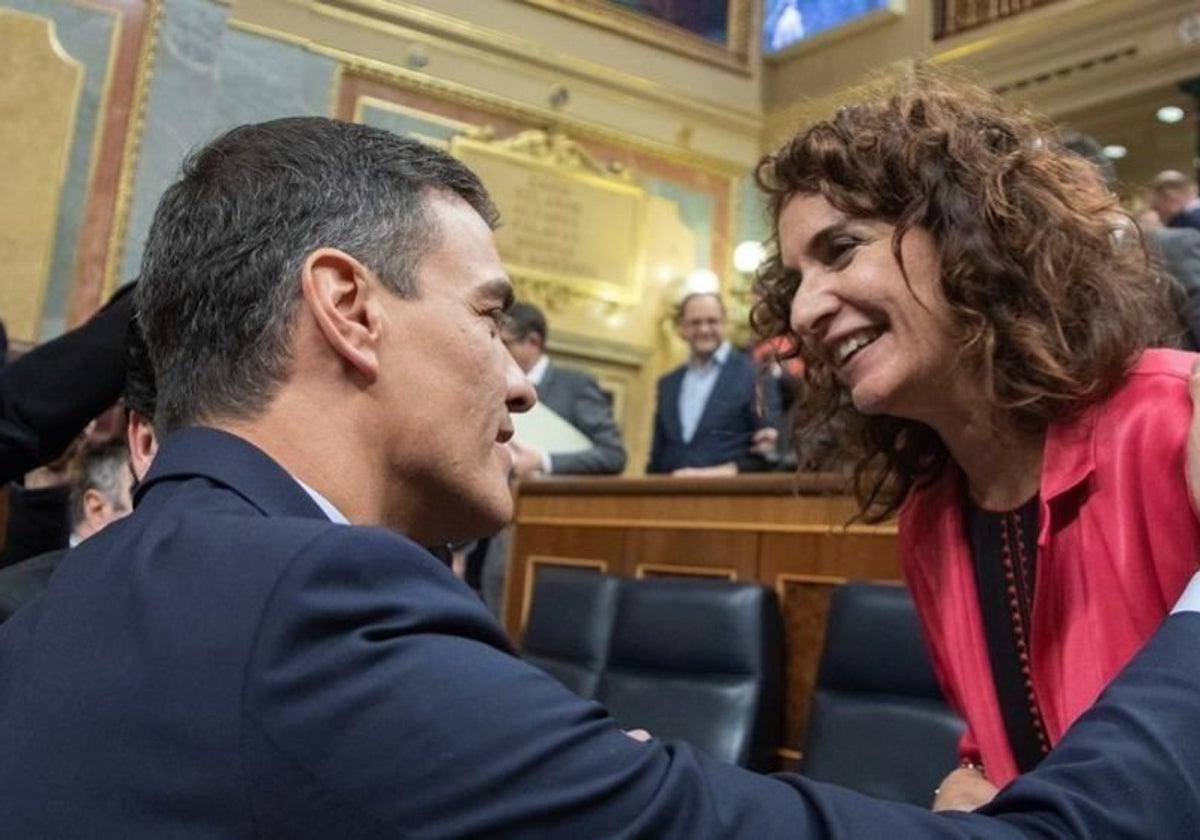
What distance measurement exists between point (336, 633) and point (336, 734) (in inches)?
2.1

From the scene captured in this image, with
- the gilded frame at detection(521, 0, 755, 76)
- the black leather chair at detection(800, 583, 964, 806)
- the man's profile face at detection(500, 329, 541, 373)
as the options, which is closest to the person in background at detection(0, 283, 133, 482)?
the black leather chair at detection(800, 583, 964, 806)

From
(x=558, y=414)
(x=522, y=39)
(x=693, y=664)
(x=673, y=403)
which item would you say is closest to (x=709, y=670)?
(x=693, y=664)

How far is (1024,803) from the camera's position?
0.75 meters

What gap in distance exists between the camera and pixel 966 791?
1355mm

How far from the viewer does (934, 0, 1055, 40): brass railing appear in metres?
8.01

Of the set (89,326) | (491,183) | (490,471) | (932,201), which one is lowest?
(490,471)

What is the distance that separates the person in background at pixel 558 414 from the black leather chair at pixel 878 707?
5.07 feet

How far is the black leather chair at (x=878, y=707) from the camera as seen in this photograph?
2.28 meters

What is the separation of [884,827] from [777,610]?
2.15 m

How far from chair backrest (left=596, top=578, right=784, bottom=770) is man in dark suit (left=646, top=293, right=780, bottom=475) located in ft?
5.47

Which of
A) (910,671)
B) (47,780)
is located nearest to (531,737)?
(47,780)

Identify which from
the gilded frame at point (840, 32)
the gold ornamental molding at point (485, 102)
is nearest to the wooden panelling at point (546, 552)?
the gold ornamental molding at point (485, 102)

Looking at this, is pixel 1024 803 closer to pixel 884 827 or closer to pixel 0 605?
pixel 884 827

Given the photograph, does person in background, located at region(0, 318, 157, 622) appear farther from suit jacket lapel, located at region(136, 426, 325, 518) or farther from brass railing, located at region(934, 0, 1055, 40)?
brass railing, located at region(934, 0, 1055, 40)
